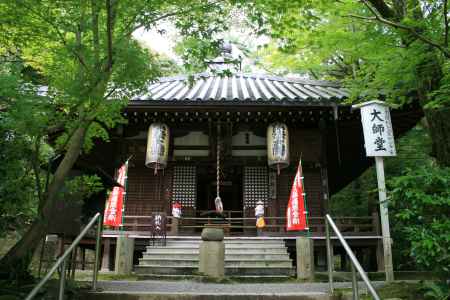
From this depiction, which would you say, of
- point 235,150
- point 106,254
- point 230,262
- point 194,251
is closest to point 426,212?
point 230,262

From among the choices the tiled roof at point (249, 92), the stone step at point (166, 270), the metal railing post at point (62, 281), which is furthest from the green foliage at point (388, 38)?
the stone step at point (166, 270)

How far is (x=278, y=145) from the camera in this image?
10.9m

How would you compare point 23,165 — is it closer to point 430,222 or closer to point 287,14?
point 287,14

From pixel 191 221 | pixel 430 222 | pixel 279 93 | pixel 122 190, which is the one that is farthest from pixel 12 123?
pixel 279 93

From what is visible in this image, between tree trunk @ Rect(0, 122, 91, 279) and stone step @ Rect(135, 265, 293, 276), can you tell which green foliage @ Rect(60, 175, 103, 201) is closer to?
tree trunk @ Rect(0, 122, 91, 279)

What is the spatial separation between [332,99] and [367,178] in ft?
29.0

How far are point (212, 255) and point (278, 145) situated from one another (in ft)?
14.9

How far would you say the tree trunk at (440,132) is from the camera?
5379 mm

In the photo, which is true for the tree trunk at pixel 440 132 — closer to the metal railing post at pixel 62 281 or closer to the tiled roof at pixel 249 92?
the tiled roof at pixel 249 92

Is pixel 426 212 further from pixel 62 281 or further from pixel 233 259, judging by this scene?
pixel 233 259

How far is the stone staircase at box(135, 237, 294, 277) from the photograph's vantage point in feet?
27.6

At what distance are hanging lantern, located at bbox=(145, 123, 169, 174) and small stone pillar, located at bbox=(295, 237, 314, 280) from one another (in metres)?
4.63

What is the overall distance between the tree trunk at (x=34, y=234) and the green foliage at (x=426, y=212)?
411 cm

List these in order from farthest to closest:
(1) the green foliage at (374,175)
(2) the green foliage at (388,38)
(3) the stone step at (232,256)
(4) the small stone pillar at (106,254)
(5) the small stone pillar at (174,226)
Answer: (1) the green foliage at (374,175) < (5) the small stone pillar at (174,226) < (4) the small stone pillar at (106,254) < (3) the stone step at (232,256) < (2) the green foliage at (388,38)
